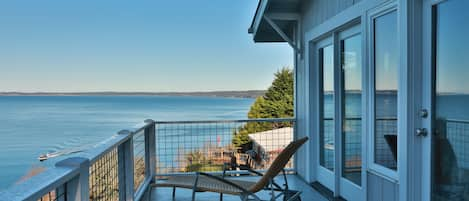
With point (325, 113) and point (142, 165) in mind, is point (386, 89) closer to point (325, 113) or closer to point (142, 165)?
point (325, 113)

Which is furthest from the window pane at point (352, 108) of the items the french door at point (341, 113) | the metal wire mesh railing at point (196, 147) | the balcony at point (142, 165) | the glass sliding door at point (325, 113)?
the metal wire mesh railing at point (196, 147)

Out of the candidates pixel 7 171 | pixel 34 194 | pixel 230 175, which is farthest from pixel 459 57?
pixel 7 171

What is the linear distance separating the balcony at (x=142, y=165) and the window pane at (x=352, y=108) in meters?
0.70

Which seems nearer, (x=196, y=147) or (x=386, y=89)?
(x=386, y=89)

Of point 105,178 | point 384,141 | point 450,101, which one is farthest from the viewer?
point 384,141

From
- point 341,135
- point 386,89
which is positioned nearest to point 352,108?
point 341,135

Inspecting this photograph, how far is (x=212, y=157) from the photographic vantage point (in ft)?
20.2

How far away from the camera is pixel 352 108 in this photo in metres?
3.47

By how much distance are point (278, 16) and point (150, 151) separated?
244cm

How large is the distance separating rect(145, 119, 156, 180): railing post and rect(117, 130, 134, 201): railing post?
1106 mm

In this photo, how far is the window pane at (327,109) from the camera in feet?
12.9

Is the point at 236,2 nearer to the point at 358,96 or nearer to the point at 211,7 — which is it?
the point at 211,7

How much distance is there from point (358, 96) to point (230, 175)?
234 centimetres

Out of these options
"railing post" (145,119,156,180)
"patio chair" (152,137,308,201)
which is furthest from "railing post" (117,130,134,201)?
"railing post" (145,119,156,180)
